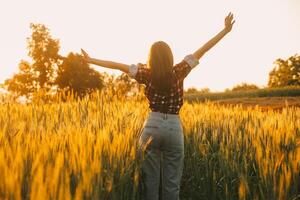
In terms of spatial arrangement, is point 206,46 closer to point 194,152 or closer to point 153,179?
point 194,152

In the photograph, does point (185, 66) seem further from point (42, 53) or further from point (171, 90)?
point (42, 53)

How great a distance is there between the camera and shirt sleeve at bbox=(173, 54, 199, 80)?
12.1ft

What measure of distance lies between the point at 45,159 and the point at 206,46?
2.28 meters

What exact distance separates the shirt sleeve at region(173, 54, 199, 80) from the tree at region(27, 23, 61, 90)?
41.5m

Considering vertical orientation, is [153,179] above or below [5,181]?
below

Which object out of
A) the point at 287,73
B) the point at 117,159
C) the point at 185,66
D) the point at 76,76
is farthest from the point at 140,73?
the point at 287,73

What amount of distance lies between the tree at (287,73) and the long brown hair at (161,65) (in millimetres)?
56188

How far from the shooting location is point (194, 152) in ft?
13.5

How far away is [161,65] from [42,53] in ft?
142

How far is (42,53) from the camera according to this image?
44594 mm

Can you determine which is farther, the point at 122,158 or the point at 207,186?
the point at 207,186

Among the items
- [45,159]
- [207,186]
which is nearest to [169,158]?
[207,186]

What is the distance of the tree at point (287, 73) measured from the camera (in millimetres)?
57281

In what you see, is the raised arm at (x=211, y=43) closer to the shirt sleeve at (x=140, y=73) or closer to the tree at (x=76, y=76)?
the shirt sleeve at (x=140, y=73)
